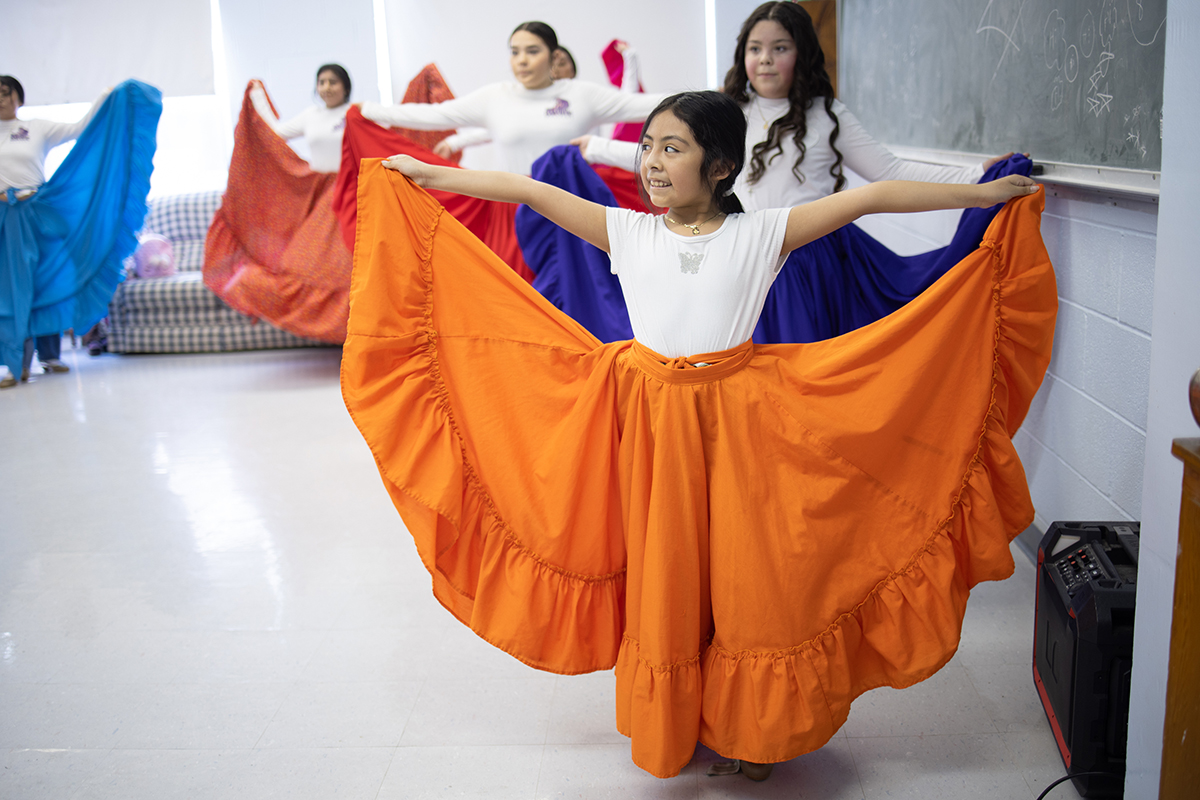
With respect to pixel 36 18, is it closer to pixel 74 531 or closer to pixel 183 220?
pixel 183 220

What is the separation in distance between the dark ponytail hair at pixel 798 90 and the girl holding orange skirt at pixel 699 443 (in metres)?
0.76

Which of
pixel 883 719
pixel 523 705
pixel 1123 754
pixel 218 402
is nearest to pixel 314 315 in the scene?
pixel 218 402

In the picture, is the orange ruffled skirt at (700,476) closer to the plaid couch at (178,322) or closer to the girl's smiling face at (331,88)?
the girl's smiling face at (331,88)

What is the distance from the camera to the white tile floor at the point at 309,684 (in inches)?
68.1

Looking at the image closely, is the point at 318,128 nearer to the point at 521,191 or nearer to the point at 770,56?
the point at 770,56

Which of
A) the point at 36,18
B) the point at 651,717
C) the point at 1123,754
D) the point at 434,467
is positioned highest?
the point at 36,18

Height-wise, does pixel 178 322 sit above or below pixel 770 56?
below

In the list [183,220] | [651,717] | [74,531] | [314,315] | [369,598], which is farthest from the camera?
[183,220]

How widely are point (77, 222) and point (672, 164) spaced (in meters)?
4.50

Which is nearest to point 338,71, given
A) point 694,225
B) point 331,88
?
point 331,88

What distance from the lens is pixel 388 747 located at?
72.4 inches

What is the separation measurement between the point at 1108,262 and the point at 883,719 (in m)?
1.12

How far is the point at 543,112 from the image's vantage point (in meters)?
3.42

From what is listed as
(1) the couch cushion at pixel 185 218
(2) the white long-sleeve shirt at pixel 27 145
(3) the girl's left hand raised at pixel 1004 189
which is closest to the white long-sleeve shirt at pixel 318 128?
(2) the white long-sleeve shirt at pixel 27 145
